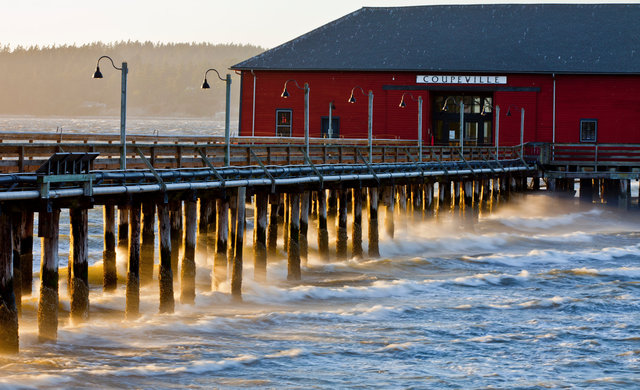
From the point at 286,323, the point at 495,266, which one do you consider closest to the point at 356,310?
the point at 286,323

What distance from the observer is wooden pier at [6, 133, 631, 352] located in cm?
2133

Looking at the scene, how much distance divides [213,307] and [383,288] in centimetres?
526

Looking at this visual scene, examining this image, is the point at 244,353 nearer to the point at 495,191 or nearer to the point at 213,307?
the point at 213,307

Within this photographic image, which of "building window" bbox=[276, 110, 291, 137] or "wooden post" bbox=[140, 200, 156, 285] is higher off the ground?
"building window" bbox=[276, 110, 291, 137]

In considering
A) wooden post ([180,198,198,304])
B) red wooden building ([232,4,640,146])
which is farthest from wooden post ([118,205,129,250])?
red wooden building ([232,4,640,146])

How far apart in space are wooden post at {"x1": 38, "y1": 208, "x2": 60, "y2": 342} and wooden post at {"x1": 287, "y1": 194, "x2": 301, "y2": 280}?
33.1ft

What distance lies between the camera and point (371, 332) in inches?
943

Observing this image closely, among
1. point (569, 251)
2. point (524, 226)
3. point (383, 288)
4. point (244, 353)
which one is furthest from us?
point (524, 226)

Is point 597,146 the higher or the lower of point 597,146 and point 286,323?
the higher

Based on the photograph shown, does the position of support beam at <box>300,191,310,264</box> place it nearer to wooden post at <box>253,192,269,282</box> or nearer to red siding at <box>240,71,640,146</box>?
wooden post at <box>253,192,269,282</box>

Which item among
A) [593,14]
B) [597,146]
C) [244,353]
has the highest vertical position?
[593,14]

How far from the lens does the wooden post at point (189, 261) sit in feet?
86.3

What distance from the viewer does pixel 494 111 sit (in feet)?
178

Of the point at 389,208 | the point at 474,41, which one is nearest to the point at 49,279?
the point at 389,208
